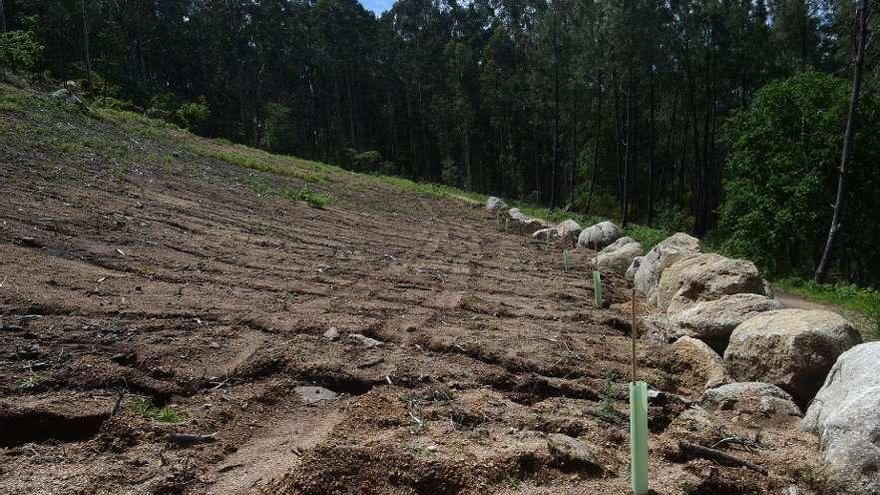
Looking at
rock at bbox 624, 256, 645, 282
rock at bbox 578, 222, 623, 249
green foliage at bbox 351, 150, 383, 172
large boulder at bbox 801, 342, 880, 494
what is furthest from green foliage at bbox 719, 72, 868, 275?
green foliage at bbox 351, 150, 383, 172

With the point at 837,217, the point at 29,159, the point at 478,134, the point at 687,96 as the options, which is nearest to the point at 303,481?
the point at 29,159

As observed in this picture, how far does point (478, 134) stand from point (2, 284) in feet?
153

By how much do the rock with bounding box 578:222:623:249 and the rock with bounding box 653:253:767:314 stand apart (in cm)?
594

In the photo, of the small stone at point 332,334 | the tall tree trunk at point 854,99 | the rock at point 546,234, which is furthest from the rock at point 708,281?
the tall tree trunk at point 854,99

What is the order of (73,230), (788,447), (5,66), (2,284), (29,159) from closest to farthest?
(788,447) → (2,284) → (73,230) → (29,159) → (5,66)

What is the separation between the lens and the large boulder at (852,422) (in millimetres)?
2910

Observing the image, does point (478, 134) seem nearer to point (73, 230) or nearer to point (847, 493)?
point (73, 230)

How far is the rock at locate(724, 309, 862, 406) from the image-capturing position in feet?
14.3

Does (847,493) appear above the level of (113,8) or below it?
below

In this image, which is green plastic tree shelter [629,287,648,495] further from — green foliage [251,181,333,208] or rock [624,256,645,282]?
green foliage [251,181,333,208]

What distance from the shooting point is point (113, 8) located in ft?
155

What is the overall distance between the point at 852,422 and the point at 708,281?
3.80 meters

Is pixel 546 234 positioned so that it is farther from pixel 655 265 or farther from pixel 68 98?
pixel 68 98

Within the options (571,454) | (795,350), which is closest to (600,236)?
(795,350)
